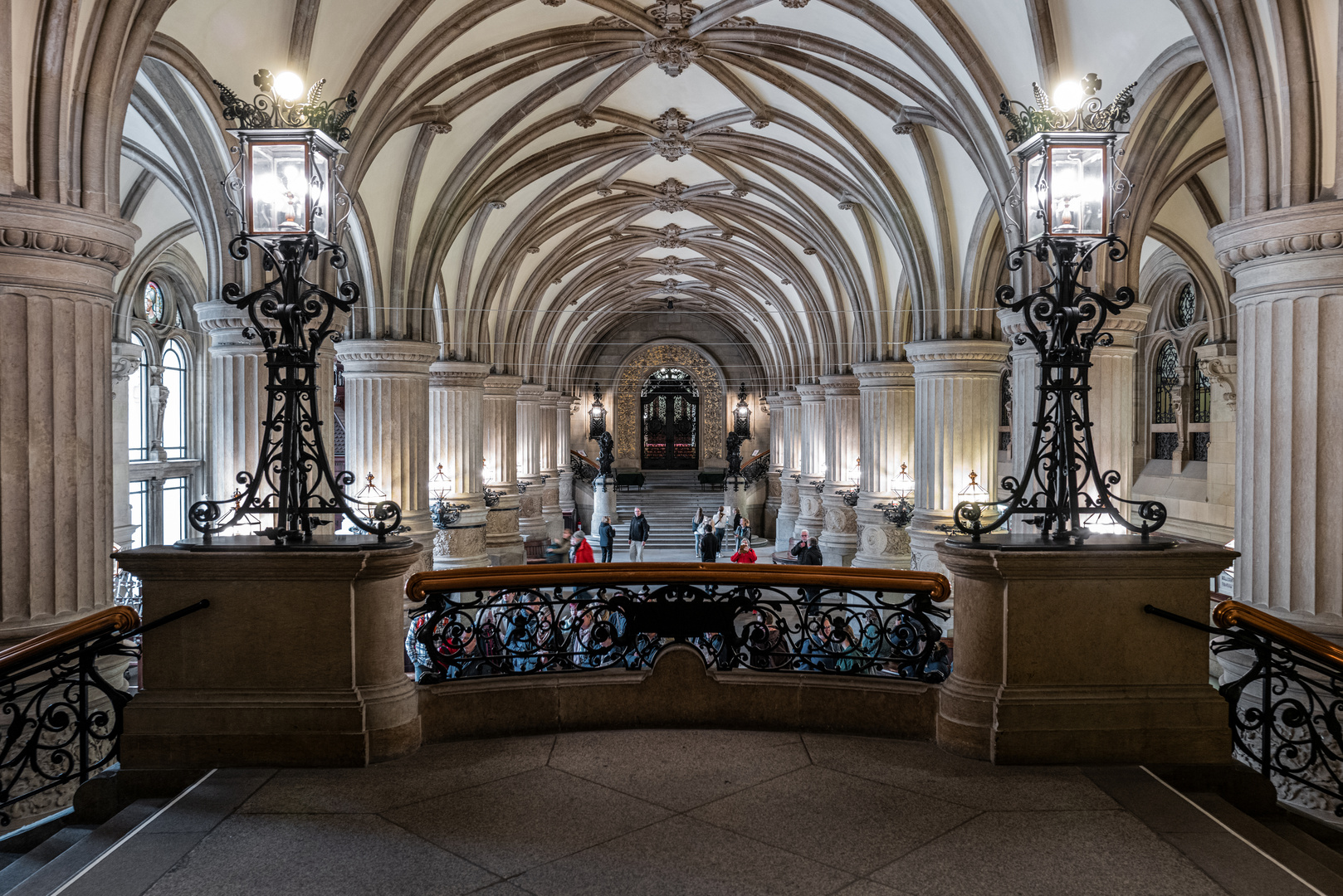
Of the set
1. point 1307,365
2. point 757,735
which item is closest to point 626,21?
point 1307,365

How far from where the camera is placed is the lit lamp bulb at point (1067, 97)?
4.56 meters

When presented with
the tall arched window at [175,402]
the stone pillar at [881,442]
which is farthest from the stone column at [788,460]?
the tall arched window at [175,402]

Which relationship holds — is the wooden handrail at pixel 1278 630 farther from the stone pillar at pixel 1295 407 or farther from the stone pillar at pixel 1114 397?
the stone pillar at pixel 1114 397

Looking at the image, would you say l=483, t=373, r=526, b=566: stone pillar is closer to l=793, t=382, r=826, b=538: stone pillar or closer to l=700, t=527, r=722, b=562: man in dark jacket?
l=700, t=527, r=722, b=562: man in dark jacket

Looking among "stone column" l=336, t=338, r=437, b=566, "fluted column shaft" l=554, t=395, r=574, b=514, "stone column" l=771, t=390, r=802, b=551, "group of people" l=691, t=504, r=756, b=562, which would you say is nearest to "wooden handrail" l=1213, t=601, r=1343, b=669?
"group of people" l=691, t=504, r=756, b=562

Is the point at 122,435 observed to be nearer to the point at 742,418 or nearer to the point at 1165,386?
the point at 1165,386

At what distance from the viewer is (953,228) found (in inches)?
543

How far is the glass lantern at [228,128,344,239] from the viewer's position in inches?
176

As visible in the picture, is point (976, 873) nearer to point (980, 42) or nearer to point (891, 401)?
point (980, 42)

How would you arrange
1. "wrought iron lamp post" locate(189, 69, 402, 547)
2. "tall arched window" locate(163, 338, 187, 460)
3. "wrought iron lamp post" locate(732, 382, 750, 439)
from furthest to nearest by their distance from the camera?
"wrought iron lamp post" locate(732, 382, 750, 439) < "tall arched window" locate(163, 338, 187, 460) < "wrought iron lamp post" locate(189, 69, 402, 547)

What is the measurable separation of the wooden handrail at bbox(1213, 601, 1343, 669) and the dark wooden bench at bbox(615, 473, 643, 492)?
31820 mm

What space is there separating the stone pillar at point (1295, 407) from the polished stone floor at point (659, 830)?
266 centimetres

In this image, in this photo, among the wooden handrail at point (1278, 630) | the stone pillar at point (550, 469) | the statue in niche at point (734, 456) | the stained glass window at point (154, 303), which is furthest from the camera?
the statue in niche at point (734, 456)

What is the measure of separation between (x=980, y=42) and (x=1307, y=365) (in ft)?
19.3
